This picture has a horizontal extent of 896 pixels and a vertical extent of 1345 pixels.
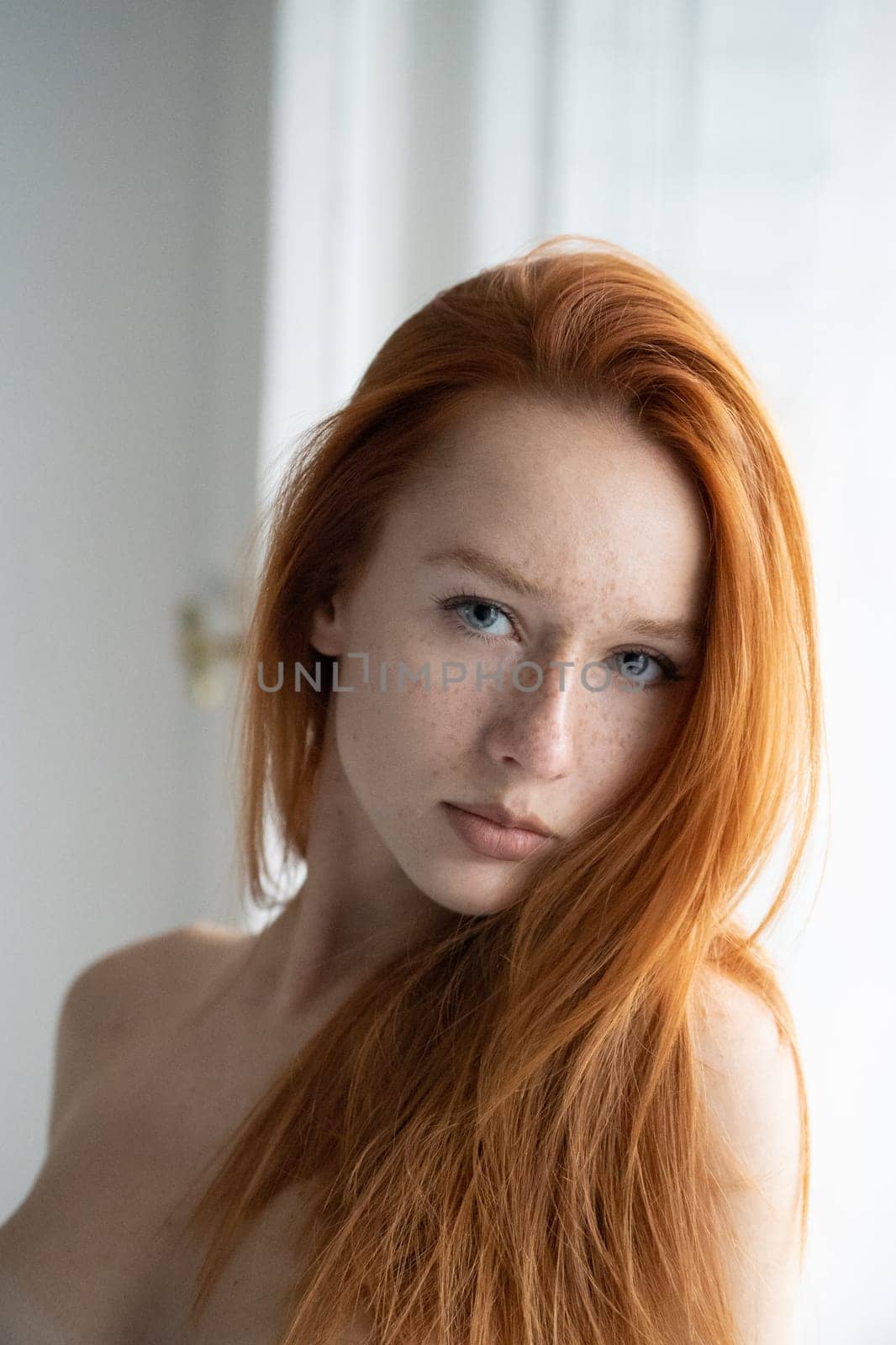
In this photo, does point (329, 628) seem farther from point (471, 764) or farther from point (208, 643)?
point (208, 643)

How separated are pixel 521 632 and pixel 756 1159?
39 centimetres

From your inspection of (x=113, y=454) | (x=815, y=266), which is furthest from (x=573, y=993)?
(x=113, y=454)

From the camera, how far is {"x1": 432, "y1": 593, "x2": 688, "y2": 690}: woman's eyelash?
803mm

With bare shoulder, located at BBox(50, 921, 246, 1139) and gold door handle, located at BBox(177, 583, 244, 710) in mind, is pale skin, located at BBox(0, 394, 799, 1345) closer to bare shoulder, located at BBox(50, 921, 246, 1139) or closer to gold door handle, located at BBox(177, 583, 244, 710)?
bare shoulder, located at BBox(50, 921, 246, 1139)

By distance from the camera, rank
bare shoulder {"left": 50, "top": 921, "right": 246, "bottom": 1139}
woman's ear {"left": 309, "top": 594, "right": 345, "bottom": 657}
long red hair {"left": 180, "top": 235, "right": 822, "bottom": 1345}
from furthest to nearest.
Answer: bare shoulder {"left": 50, "top": 921, "right": 246, "bottom": 1139}, woman's ear {"left": 309, "top": 594, "right": 345, "bottom": 657}, long red hair {"left": 180, "top": 235, "right": 822, "bottom": 1345}

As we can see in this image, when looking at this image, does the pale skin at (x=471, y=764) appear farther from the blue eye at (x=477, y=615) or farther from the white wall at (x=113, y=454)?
the white wall at (x=113, y=454)

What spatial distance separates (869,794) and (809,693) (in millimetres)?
217

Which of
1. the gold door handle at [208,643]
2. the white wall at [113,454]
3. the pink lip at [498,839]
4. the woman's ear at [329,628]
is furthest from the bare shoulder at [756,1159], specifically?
the gold door handle at [208,643]

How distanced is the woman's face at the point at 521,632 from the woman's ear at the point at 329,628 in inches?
3.5

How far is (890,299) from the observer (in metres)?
0.98

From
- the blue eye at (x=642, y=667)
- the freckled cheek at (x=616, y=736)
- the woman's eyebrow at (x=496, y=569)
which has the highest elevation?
the woman's eyebrow at (x=496, y=569)

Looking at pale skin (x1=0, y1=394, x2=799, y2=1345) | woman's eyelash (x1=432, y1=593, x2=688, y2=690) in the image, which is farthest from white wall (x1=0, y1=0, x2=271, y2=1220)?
woman's eyelash (x1=432, y1=593, x2=688, y2=690)

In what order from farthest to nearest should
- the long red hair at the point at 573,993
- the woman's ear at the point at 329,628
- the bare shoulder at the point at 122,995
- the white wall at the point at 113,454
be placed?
the white wall at the point at 113,454, the bare shoulder at the point at 122,995, the woman's ear at the point at 329,628, the long red hair at the point at 573,993

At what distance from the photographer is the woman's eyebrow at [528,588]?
30.5 inches
